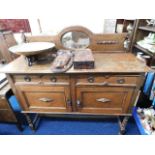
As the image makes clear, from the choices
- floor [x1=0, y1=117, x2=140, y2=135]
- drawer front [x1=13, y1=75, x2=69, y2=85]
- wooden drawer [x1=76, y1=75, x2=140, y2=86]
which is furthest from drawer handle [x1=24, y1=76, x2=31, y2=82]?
floor [x1=0, y1=117, x2=140, y2=135]

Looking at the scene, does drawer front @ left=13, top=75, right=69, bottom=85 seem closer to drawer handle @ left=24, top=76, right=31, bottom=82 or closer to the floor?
drawer handle @ left=24, top=76, right=31, bottom=82

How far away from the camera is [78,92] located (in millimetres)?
1070

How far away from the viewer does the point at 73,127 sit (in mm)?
1482

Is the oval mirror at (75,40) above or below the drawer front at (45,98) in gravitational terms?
above

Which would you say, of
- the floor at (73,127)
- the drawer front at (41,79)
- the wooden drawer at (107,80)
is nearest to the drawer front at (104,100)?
the wooden drawer at (107,80)

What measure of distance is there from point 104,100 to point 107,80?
217mm

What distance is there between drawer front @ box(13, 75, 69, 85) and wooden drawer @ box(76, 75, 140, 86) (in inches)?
4.8

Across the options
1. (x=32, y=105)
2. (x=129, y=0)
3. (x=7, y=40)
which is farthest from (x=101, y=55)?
(x=7, y=40)

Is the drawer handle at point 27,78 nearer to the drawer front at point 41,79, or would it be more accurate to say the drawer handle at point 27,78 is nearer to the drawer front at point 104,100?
the drawer front at point 41,79

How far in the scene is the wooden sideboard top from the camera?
0.91m

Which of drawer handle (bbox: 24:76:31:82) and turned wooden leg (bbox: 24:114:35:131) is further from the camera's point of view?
turned wooden leg (bbox: 24:114:35:131)

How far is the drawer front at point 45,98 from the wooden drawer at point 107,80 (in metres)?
0.16

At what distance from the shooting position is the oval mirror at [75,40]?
1.25 meters

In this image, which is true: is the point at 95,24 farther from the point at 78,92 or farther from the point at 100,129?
the point at 100,129
